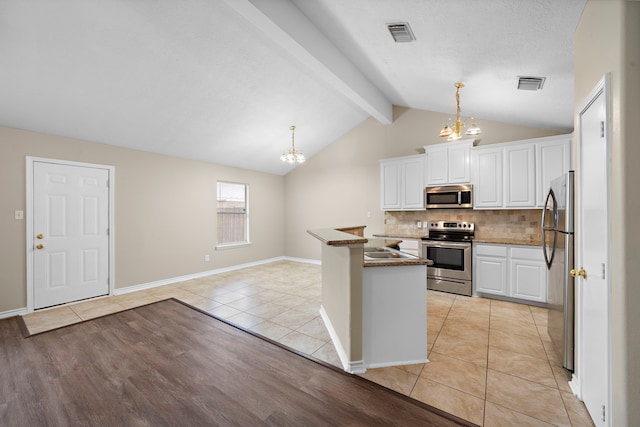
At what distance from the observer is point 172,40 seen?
109 inches

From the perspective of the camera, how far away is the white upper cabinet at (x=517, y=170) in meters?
3.60

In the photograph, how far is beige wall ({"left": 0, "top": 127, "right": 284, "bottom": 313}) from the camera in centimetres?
335

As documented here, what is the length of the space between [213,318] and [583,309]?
3534 mm

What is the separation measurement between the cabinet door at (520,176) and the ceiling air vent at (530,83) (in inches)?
45.4

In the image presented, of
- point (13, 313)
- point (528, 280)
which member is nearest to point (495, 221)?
point (528, 280)

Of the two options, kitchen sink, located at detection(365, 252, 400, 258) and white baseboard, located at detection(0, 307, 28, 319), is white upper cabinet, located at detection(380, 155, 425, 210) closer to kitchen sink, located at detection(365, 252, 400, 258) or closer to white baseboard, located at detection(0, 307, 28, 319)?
kitchen sink, located at detection(365, 252, 400, 258)

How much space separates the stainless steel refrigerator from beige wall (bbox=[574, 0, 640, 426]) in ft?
2.49

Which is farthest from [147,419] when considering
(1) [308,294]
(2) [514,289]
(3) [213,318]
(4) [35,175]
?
(2) [514,289]

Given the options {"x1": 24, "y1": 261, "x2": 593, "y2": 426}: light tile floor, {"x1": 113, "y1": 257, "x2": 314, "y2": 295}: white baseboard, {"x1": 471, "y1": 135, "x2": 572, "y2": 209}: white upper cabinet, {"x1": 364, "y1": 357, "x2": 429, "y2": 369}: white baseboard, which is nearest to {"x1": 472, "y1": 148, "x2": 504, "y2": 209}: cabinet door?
{"x1": 471, "y1": 135, "x2": 572, "y2": 209}: white upper cabinet

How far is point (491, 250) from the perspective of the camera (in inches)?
152

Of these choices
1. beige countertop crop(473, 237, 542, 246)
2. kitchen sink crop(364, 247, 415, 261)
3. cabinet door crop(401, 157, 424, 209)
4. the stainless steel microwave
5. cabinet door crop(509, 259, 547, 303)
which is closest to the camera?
kitchen sink crop(364, 247, 415, 261)

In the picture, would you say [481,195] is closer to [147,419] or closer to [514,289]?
[514,289]

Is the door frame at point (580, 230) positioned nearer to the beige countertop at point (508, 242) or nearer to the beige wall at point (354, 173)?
the beige countertop at point (508, 242)

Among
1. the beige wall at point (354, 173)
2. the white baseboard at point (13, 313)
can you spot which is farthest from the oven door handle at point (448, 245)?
the white baseboard at point (13, 313)
